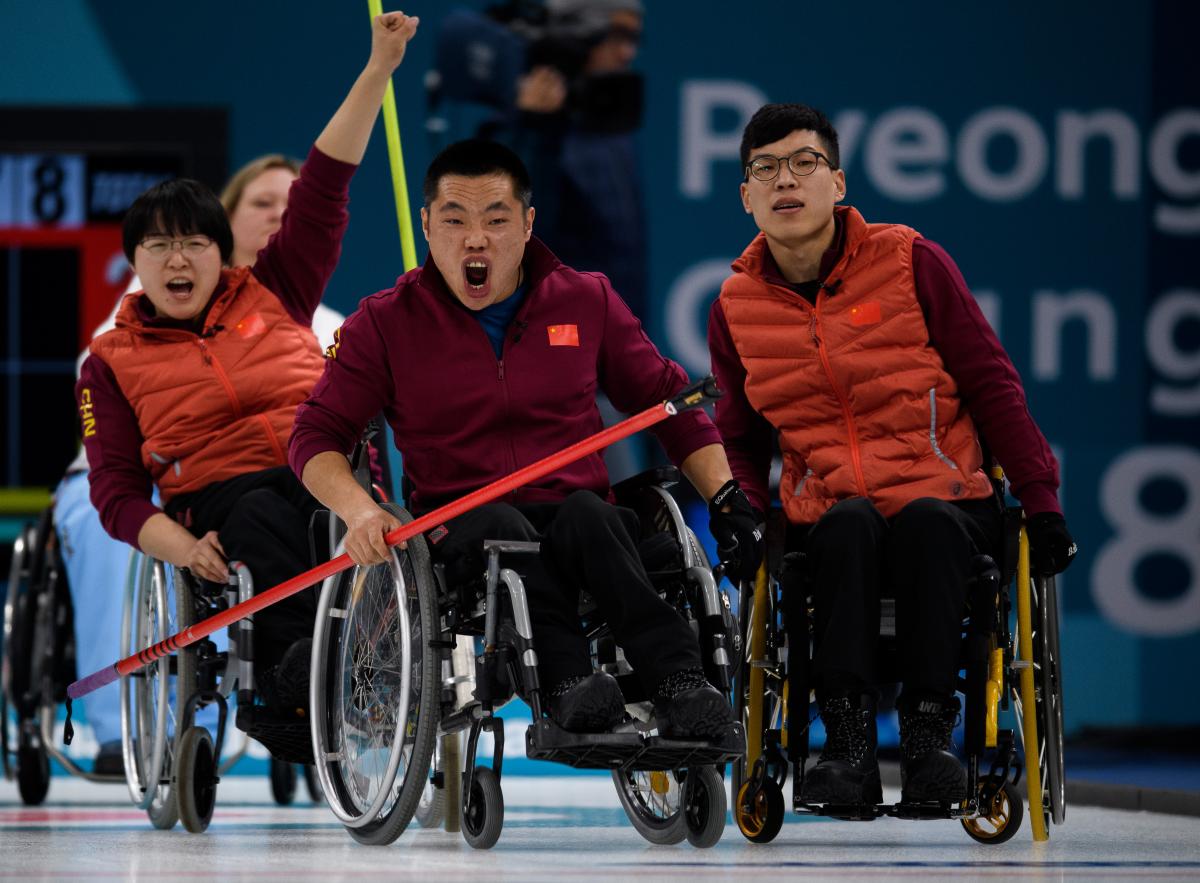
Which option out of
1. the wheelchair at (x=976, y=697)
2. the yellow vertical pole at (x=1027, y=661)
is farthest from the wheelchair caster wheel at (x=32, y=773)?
the yellow vertical pole at (x=1027, y=661)

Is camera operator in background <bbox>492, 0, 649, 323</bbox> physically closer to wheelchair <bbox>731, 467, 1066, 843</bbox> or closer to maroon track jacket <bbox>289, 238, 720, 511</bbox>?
maroon track jacket <bbox>289, 238, 720, 511</bbox>

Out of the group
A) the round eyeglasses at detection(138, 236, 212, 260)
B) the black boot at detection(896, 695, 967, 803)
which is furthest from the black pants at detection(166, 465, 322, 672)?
the black boot at detection(896, 695, 967, 803)

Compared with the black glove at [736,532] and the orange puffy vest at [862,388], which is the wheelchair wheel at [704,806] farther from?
the orange puffy vest at [862,388]

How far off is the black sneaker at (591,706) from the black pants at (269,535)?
0.95 metres

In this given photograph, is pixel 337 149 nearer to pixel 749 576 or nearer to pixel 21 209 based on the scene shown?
pixel 749 576

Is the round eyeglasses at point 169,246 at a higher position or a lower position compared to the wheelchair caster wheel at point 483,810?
higher

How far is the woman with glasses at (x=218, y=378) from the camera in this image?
13.1 ft

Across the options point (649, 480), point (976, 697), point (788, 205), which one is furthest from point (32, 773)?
point (976, 697)

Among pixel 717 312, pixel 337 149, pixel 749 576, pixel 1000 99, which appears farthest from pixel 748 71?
pixel 749 576

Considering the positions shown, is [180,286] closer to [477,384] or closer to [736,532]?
[477,384]

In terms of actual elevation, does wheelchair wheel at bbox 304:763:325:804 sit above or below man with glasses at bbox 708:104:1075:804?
below

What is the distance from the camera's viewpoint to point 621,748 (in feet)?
10.3

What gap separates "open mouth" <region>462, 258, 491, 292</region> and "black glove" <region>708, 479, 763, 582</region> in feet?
1.64

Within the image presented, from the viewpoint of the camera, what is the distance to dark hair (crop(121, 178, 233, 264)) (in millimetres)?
4270
